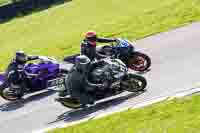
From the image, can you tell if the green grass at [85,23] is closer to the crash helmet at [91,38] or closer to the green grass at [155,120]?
the crash helmet at [91,38]

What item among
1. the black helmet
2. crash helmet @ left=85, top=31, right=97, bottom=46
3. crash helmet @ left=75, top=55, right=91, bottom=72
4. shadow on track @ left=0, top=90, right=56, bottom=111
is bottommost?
shadow on track @ left=0, top=90, right=56, bottom=111

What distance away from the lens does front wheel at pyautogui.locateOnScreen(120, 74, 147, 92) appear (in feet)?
50.2

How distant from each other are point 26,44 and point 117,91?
673 inches

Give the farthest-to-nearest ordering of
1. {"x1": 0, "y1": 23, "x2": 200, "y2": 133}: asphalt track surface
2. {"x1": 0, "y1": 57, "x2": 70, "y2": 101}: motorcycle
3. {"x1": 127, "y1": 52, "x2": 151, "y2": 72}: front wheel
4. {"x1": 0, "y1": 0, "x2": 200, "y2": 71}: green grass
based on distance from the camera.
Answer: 1. {"x1": 0, "y1": 0, "x2": 200, "y2": 71}: green grass
2. {"x1": 0, "y1": 57, "x2": 70, "y2": 101}: motorcycle
3. {"x1": 127, "y1": 52, "x2": 151, "y2": 72}: front wheel
4. {"x1": 0, "y1": 23, "x2": 200, "y2": 133}: asphalt track surface

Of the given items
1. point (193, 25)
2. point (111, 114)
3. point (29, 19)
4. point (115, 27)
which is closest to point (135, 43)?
point (193, 25)

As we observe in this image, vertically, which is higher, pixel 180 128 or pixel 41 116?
pixel 180 128

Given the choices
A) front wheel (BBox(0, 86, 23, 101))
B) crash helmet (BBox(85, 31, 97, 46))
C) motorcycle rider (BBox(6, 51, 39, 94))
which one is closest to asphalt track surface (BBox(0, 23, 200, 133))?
front wheel (BBox(0, 86, 23, 101))

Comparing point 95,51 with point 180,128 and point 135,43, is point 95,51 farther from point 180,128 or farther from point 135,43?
point 135,43

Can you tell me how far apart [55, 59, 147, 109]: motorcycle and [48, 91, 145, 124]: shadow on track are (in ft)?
0.64

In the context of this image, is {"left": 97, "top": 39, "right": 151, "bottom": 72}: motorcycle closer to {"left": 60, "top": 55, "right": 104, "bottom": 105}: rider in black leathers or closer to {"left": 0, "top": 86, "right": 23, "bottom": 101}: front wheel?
{"left": 60, "top": 55, "right": 104, "bottom": 105}: rider in black leathers

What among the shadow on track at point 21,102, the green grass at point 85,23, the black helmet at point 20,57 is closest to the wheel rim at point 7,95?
the shadow on track at point 21,102

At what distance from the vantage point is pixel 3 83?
59.9 feet

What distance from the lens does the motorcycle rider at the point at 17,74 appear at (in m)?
18.0

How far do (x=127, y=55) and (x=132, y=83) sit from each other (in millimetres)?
2015
